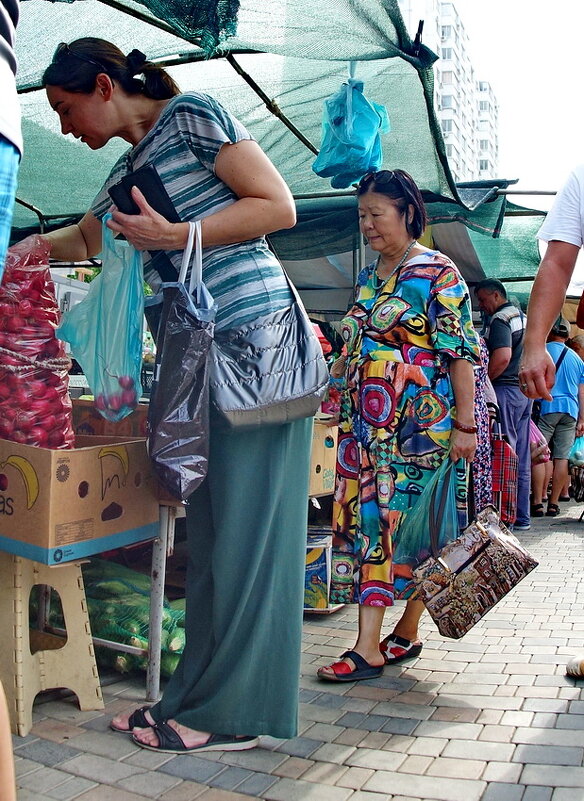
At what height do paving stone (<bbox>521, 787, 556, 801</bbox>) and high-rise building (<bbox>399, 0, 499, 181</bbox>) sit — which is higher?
high-rise building (<bbox>399, 0, 499, 181</bbox>)

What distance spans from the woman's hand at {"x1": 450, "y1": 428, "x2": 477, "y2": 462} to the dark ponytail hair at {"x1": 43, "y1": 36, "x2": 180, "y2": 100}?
5.59 feet

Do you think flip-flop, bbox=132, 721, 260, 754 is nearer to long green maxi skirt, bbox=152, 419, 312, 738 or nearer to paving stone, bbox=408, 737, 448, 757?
long green maxi skirt, bbox=152, 419, 312, 738

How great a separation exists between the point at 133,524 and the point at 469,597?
4.29 ft

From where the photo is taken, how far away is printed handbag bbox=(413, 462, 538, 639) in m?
2.97

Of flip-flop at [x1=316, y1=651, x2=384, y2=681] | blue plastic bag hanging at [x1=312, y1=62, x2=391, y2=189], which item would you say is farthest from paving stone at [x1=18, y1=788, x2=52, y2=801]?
blue plastic bag hanging at [x1=312, y1=62, x2=391, y2=189]

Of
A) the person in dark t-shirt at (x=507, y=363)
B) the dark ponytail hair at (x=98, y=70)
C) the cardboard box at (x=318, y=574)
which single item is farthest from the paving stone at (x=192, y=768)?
the person in dark t-shirt at (x=507, y=363)

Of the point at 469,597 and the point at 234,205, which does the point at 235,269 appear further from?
the point at 469,597

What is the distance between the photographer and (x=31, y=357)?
100 inches

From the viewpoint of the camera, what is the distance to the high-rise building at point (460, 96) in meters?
99.8

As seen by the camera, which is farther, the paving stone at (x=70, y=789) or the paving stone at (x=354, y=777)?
the paving stone at (x=354, y=777)

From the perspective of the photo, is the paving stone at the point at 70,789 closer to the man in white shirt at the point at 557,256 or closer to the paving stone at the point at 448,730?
the paving stone at the point at 448,730

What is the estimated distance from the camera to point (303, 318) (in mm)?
2311

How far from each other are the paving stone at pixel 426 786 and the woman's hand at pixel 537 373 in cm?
120

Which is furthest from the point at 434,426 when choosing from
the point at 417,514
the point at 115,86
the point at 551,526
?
the point at 551,526
